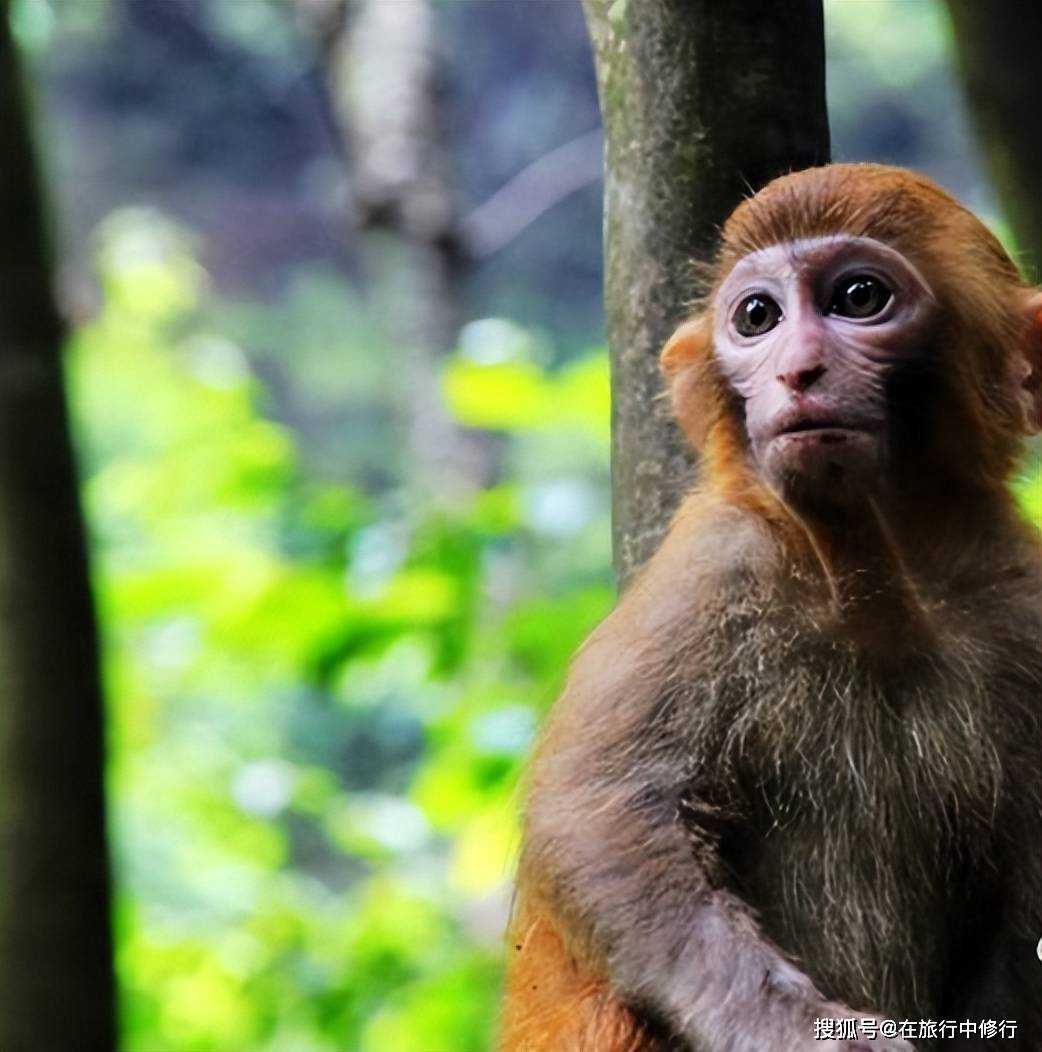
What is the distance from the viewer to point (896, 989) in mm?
2814

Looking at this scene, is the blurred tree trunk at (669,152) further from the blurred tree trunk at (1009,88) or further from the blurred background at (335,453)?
the blurred background at (335,453)

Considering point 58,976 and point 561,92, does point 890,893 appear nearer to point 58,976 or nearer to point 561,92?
point 58,976

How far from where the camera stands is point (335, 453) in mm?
16906

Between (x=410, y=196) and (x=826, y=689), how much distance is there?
237 inches

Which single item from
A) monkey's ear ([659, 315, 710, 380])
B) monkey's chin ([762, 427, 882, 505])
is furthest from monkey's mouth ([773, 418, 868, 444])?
monkey's ear ([659, 315, 710, 380])

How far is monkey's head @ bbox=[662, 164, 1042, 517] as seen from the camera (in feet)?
9.06

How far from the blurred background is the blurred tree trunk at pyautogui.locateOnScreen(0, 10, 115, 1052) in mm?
150

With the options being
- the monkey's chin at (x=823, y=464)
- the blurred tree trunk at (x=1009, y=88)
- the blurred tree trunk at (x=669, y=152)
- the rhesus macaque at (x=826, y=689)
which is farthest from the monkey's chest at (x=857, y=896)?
the blurred tree trunk at (x=1009, y=88)

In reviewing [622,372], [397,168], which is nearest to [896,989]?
[622,372]

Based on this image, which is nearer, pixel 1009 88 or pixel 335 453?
pixel 1009 88

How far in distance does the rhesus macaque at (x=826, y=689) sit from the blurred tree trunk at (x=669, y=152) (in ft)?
0.51

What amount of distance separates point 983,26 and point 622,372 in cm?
83

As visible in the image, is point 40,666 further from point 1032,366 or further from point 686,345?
point 1032,366

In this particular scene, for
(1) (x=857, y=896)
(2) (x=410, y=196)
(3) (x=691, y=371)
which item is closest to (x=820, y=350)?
Result: (3) (x=691, y=371)
